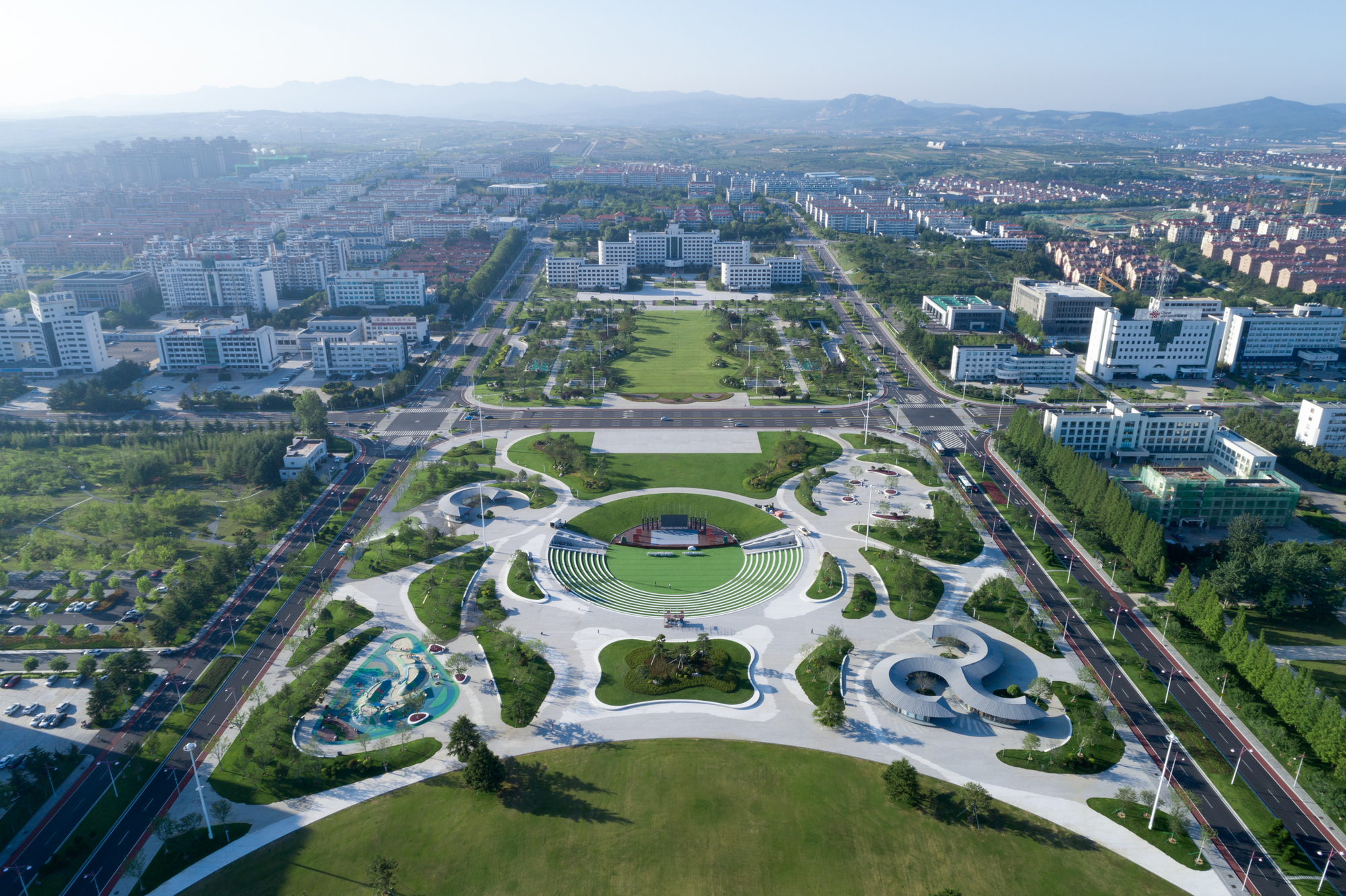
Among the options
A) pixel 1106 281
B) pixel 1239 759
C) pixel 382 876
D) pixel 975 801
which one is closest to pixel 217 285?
pixel 382 876

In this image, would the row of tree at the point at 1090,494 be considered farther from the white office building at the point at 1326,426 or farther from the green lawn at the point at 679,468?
the white office building at the point at 1326,426

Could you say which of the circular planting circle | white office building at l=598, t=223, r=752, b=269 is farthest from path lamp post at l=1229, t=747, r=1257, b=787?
white office building at l=598, t=223, r=752, b=269

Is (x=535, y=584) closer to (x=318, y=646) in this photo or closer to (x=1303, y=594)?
(x=318, y=646)

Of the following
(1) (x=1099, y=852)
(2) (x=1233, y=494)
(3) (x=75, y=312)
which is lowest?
(1) (x=1099, y=852)

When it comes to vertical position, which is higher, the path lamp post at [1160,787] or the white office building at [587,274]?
the white office building at [587,274]

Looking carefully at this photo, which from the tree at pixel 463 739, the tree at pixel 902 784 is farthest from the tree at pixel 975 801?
the tree at pixel 463 739

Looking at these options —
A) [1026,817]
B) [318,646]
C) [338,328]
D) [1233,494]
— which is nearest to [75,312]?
[338,328]
